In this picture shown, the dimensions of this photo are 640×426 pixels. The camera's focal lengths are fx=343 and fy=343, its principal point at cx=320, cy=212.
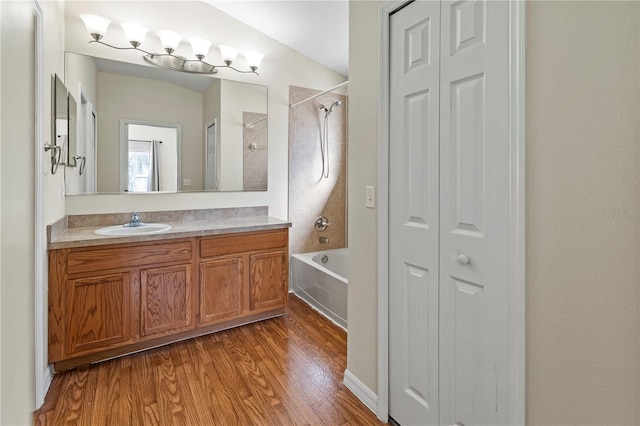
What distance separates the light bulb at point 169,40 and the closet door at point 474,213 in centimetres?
231

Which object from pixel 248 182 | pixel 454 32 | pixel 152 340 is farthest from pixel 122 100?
pixel 454 32

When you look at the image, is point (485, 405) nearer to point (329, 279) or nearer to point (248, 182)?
point (329, 279)

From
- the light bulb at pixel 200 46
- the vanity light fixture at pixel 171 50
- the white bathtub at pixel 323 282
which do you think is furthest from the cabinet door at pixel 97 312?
the light bulb at pixel 200 46

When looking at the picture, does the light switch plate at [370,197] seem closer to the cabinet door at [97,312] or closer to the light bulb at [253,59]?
the cabinet door at [97,312]

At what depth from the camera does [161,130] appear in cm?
289

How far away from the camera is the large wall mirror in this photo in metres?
2.59

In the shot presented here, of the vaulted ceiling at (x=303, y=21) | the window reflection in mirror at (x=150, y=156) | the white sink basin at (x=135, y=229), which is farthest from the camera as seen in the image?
the vaulted ceiling at (x=303, y=21)

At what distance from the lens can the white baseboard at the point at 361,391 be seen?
5.78 feet

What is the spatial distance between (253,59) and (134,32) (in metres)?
0.97

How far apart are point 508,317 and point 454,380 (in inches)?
15.8

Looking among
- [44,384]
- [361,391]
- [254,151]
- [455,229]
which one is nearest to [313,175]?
[254,151]

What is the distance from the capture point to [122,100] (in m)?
2.72

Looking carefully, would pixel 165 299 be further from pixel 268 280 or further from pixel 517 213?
pixel 517 213

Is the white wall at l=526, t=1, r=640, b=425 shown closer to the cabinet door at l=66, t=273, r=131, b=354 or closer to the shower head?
the cabinet door at l=66, t=273, r=131, b=354
